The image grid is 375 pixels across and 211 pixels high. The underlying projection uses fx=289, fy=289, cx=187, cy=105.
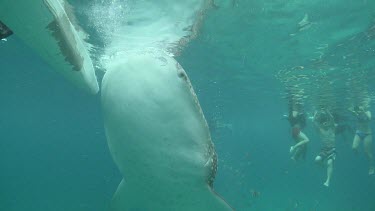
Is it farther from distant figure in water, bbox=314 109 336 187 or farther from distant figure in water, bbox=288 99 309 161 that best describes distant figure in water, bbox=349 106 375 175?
distant figure in water, bbox=288 99 309 161

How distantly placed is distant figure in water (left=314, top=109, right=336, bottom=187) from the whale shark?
600 inches

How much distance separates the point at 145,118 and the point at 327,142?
18352 millimetres

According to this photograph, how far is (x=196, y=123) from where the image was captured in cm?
302

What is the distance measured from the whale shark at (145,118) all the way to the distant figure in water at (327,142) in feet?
50.0

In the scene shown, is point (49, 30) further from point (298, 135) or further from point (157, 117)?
point (298, 135)

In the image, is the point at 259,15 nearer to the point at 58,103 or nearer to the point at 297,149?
the point at 297,149

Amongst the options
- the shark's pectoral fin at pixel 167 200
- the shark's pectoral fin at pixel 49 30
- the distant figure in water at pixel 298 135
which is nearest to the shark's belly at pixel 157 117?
the shark's pectoral fin at pixel 167 200

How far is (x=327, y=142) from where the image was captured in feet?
60.9

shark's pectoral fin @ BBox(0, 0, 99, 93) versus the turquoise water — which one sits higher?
shark's pectoral fin @ BBox(0, 0, 99, 93)

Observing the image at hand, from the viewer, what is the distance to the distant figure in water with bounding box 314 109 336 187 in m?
18.0

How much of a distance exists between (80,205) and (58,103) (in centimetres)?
1312

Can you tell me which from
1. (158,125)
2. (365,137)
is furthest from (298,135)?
(158,125)

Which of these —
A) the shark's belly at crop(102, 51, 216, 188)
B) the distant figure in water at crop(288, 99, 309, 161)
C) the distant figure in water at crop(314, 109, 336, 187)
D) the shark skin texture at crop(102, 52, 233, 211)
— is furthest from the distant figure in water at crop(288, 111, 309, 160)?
the shark's belly at crop(102, 51, 216, 188)

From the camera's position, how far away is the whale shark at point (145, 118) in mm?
2898
